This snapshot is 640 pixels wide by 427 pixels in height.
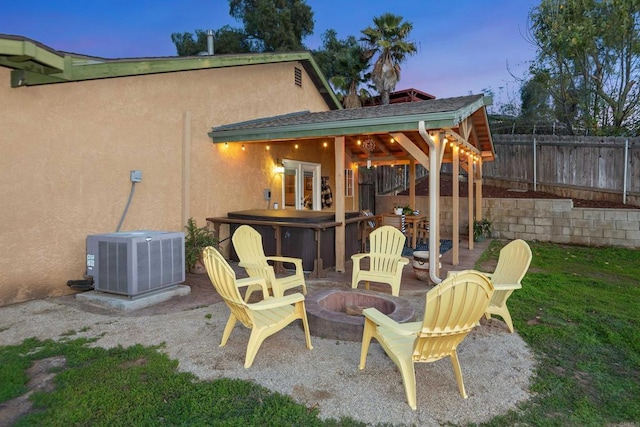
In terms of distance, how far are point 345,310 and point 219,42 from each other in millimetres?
19470

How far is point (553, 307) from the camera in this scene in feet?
15.5

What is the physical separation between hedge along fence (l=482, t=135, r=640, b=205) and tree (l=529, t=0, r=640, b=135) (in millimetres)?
2590

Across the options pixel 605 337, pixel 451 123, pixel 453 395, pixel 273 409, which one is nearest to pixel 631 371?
pixel 605 337

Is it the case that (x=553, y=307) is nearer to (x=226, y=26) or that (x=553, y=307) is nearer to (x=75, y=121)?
(x=75, y=121)

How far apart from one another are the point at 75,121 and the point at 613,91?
1490 centimetres

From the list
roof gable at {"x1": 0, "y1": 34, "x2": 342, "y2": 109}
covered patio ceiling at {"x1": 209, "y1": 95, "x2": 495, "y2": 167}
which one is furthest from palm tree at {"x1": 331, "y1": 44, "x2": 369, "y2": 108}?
roof gable at {"x1": 0, "y1": 34, "x2": 342, "y2": 109}

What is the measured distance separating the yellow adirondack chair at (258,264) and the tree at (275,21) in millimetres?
16625

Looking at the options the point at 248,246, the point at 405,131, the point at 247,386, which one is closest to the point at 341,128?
the point at 405,131

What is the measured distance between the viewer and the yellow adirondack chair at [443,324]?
98.6 inches

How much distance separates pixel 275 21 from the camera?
19938 mm

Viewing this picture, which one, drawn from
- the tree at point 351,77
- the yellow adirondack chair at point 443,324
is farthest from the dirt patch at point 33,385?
the tree at point 351,77

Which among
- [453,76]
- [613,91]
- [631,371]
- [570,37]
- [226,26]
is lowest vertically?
[631,371]

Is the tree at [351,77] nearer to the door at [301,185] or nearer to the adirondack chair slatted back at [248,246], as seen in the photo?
the door at [301,185]

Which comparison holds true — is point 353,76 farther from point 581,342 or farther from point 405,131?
point 581,342
